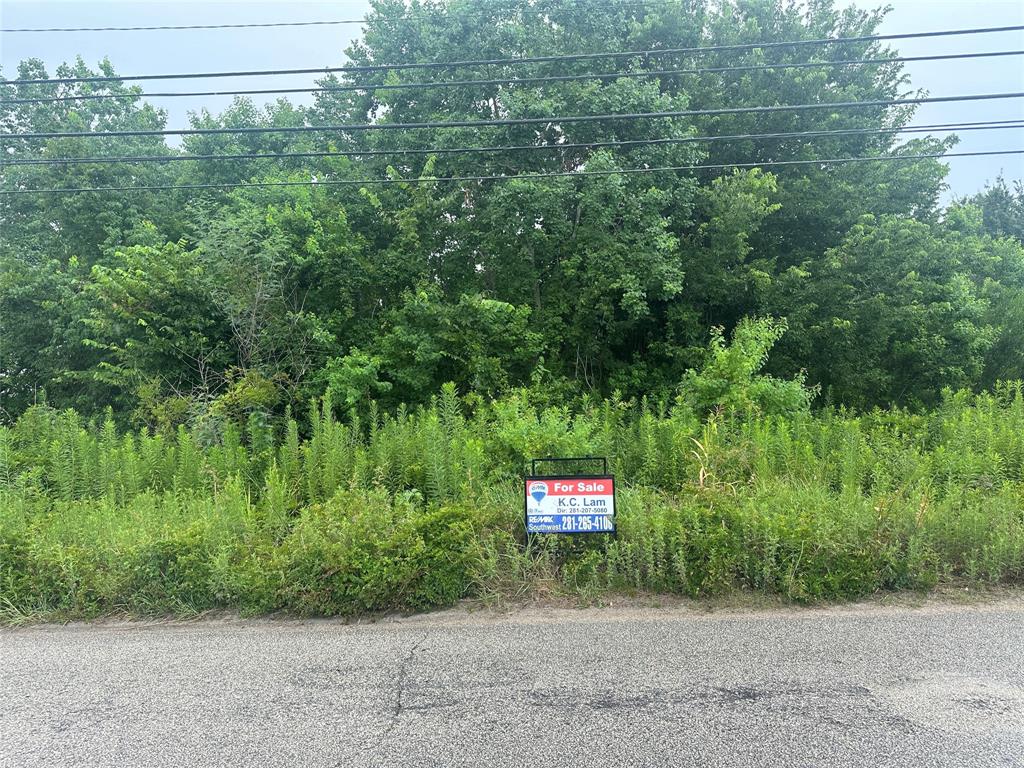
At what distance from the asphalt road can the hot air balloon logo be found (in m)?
0.93

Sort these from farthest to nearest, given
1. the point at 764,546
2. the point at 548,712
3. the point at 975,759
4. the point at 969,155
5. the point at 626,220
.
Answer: the point at 626,220
the point at 969,155
the point at 764,546
the point at 548,712
the point at 975,759

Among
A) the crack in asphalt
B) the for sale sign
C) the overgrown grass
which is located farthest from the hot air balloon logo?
the crack in asphalt

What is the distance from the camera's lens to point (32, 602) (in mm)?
4773

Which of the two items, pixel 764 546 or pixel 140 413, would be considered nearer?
pixel 764 546

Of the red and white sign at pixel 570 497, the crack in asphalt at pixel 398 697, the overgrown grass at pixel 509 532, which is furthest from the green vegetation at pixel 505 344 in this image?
the crack in asphalt at pixel 398 697

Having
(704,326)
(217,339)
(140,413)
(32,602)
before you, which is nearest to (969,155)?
(704,326)

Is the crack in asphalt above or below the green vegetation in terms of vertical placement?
below

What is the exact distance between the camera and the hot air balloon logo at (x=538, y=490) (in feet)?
16.5

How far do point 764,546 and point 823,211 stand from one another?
12.2 m

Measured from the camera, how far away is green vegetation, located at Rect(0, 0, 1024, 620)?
4816 millimetres

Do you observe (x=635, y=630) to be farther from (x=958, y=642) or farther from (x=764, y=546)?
(x=958, y=642)

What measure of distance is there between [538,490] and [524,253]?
30.5ft

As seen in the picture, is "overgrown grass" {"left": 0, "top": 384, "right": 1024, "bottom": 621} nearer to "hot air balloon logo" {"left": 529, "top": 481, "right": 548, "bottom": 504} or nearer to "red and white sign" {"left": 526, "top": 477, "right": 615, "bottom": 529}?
"red and white sign" {"left": 526, "top": 477, "right": 615, "bottom": 529}

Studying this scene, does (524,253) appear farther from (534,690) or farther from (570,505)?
(534,690)
